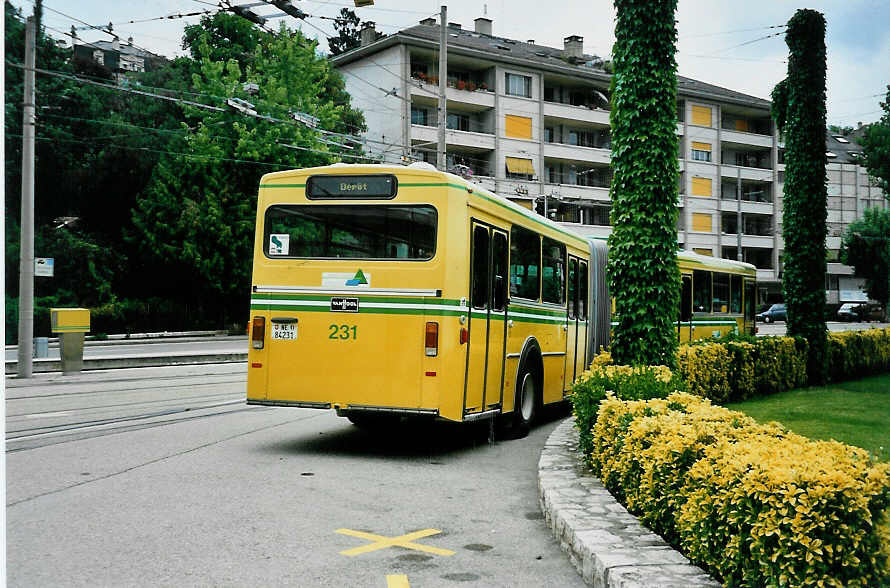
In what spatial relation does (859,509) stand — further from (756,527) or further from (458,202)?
(458,202)

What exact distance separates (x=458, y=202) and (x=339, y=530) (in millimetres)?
4317

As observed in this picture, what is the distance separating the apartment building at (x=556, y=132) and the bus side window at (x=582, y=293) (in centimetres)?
3279

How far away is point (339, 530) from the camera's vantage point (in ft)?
21.4

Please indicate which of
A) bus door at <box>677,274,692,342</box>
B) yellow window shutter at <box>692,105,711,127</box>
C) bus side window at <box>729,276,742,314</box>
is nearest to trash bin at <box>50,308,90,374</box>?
bus door at <box>677,274,692,342</box>

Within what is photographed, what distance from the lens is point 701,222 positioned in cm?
7006

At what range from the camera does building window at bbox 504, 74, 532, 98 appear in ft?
194

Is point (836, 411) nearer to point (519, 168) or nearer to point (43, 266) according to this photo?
point (43, 266)

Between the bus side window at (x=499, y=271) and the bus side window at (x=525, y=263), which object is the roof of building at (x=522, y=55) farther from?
the bus side window at (x=499, y=271)

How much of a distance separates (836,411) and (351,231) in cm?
836

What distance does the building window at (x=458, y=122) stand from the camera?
57125mm

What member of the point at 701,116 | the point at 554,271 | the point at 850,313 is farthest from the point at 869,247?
the point at 554,271

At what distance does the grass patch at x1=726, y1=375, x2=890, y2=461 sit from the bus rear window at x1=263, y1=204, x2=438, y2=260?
16.8ft

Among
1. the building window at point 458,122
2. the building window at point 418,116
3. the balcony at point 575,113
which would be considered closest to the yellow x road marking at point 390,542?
the building window at point 418,116

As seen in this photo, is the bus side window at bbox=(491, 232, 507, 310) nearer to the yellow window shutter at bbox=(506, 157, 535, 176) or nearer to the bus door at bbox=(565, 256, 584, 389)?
the bus door at bbox=(565, 256, 584, 389)
